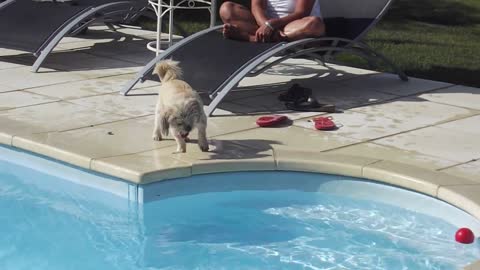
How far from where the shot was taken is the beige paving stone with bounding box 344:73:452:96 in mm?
9039

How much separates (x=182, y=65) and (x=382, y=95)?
2.01m

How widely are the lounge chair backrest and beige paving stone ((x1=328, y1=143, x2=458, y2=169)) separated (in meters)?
2.29

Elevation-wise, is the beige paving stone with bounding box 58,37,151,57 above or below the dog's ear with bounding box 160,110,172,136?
below

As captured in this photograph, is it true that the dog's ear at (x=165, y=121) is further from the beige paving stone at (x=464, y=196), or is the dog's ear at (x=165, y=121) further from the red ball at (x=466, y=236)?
the red ball at (x=466, y=236)

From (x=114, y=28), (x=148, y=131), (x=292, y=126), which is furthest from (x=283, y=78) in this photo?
(x=114, y=28)

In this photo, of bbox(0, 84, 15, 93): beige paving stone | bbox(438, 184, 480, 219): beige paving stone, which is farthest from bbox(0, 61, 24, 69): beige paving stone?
bbox(438, 184, 480, 219): beige paving stone

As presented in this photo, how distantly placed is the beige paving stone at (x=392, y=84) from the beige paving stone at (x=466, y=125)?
A: 99 centimetres

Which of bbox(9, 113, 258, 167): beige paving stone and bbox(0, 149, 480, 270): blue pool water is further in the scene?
bbox(9, 113, 258, 167): beige paving stone

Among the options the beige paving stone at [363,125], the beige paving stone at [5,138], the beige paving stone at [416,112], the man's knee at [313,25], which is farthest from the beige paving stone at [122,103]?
the beige paving stone at [416,112]

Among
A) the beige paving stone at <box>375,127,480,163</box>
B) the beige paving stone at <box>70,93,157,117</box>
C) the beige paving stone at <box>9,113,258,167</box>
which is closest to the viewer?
the beige paving stone at <box>9,113,258,167</box>

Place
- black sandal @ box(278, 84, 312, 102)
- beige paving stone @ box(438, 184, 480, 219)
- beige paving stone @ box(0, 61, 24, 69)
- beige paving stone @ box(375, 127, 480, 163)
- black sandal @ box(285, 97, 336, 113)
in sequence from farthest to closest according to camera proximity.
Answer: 1. beige paving stone @ box(0, 61, 24, 69)
2. black sandal @ box(278, 84, 312, 102)
3. black sandal @ box(285, 97, 336, 113)
4. beige paving stone @ box(375, 127, 480, 163)
5. beige paving stone @ box(438, 184, 480, 219)

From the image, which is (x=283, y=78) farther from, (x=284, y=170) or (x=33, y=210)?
(x=33, y=210)

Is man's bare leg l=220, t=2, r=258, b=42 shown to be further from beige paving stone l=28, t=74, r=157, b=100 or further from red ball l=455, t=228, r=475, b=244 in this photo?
red ball l=455, t=228, r=475, b=244

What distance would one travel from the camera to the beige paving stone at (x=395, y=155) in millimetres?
6691
